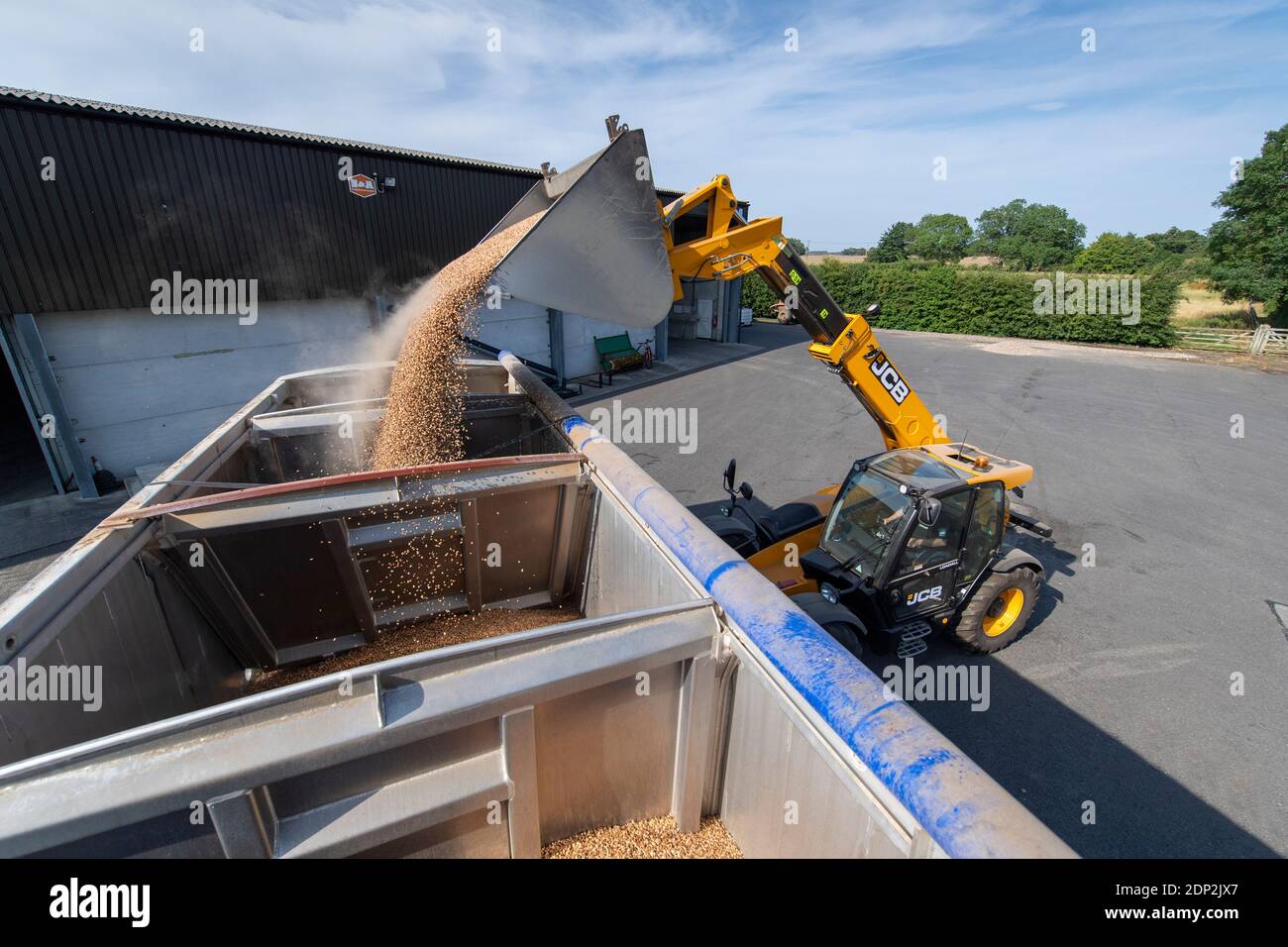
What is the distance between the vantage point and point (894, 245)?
58.3 m

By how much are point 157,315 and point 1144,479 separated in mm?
16222

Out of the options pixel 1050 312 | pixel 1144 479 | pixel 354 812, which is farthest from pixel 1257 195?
pixel 354 812

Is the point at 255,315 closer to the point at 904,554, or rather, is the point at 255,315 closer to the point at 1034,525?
the point at 904,554

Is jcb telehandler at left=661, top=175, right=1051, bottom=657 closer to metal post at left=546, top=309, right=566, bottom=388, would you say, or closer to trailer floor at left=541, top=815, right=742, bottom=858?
trailer floor at left=541, top=815, right=742, bottom=858

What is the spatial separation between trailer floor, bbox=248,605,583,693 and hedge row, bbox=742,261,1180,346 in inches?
760

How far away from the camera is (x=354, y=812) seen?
1.47 m

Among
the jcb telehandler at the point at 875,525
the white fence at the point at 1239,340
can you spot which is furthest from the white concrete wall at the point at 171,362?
the white fence at the point at 1239,340

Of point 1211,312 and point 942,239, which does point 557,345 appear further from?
point 942,239

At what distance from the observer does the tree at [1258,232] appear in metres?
21.3

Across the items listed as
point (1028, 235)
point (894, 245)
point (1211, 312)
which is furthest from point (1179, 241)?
point (1211, 312)

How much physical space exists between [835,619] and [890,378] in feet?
8.64

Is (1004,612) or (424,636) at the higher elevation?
(424,636)

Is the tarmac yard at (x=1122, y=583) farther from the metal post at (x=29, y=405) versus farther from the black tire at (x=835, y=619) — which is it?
the metal post at (x=29, y=405)

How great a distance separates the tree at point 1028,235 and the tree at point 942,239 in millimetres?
3652
